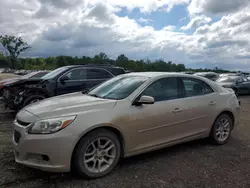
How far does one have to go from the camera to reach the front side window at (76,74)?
27.8 feet

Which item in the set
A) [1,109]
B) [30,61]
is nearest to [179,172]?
[1,109]

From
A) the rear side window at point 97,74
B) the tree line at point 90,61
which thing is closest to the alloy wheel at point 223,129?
the rear side window at point 97,74

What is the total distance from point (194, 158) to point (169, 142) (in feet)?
1.79

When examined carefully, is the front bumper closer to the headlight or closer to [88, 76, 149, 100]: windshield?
the headlight

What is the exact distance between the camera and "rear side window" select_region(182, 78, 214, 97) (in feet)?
15.2

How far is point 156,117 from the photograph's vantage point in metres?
3.99

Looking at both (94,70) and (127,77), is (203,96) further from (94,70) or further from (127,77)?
(94,70)

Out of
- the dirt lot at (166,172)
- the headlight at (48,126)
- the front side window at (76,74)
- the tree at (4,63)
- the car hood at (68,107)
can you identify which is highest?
the front side window at (76,74)

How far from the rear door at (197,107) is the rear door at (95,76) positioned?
4.58 metres

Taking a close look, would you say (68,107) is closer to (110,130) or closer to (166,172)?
(110,130)

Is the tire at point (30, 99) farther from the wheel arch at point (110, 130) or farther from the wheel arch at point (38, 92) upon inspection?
the wheel arch at point (110, 130)

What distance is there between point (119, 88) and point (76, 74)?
182 inches

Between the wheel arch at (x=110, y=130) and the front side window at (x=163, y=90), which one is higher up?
the front side window at (x=163, y=90)

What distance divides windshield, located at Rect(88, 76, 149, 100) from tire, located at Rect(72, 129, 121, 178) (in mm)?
724
